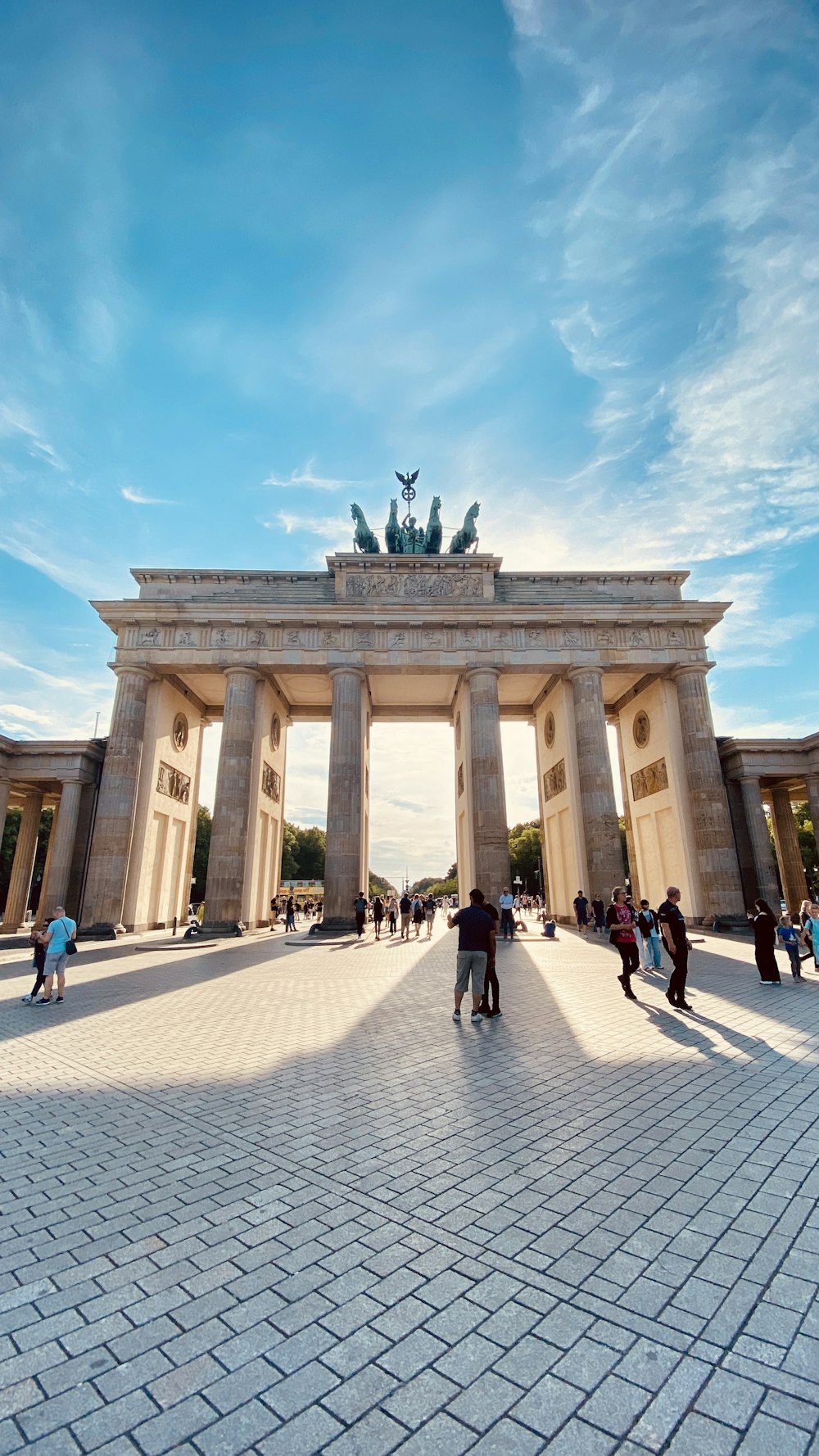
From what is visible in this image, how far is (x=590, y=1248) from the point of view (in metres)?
3.24

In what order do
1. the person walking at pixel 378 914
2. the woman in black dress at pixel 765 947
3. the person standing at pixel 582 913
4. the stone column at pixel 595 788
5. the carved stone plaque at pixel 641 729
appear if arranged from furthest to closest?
the carved stone plaque at pixel 641 729, the person walking at pixel 378 914, the stone column at pixel 595 788, the person standing at pixel 582 913, the woman in black dress at pixel 765 947

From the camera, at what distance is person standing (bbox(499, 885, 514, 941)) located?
21.6m

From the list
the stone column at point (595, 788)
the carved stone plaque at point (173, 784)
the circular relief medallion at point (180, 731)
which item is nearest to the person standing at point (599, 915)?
the stone column at point (595, 788)

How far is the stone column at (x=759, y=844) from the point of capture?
27797mm

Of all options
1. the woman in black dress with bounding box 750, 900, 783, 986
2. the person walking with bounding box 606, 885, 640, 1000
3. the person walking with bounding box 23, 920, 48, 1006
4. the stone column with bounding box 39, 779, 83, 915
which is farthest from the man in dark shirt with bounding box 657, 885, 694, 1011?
the stone column with bounding box 39, 779, 83, 915

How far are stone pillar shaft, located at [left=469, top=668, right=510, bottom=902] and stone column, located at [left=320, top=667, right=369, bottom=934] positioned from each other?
495 centimetres

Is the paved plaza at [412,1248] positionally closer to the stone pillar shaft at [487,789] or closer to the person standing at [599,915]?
the person standing at [599,915]

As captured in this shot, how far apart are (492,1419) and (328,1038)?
5933 mm

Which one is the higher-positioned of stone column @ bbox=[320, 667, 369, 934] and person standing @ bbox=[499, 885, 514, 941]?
stone column @ bbox=[320, 667, 369, 934]

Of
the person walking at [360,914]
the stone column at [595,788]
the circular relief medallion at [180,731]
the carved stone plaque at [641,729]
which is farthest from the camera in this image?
the carved stone plaque at [641,729]

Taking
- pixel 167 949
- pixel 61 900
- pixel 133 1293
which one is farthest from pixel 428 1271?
pixel 61 900

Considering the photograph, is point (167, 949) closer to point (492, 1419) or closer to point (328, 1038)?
point (328, 1038)

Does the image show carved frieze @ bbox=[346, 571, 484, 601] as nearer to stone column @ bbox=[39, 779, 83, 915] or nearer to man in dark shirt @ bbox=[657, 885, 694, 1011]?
stone column @ bbox=[39, 779, 83, 915]

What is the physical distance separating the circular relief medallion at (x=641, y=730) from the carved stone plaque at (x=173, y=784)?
76.6 feet
